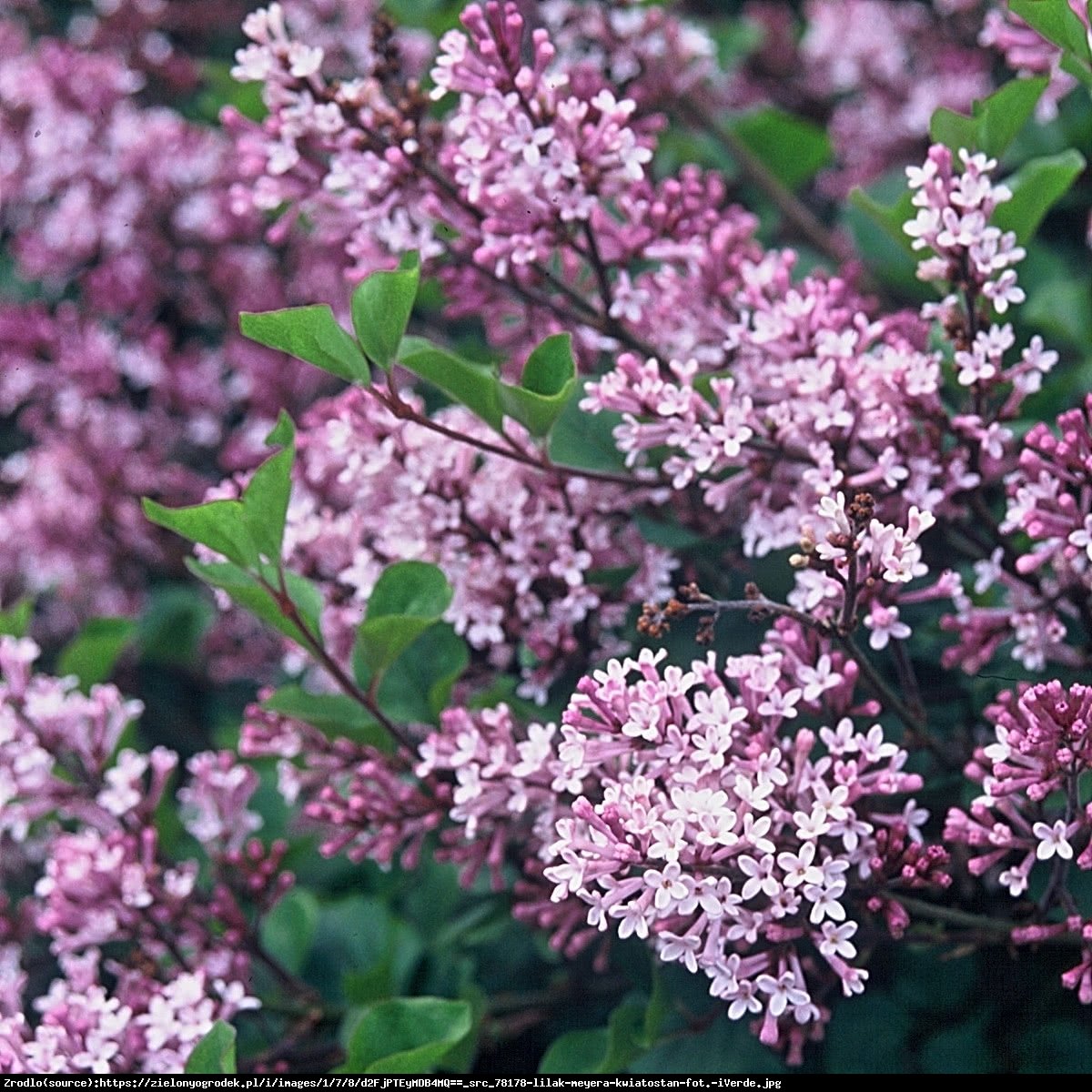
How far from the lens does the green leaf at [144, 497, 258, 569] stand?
4.03ft

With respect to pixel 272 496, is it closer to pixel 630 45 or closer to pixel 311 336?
pixel 311 336

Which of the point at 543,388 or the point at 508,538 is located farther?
the point at 508,538

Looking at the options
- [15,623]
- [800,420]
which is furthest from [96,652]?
[800,420]

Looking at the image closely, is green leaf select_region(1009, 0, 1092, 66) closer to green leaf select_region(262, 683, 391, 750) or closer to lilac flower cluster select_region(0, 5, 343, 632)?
green leaf select_region(262, 683, 391, 750)

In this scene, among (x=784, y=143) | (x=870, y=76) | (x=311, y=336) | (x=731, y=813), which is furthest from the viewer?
(x=870, y=76)

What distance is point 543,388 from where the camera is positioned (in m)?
1.24

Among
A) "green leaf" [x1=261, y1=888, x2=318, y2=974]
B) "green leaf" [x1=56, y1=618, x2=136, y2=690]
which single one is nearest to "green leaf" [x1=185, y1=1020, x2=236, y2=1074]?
"green leaf" [x1=261, y1=888, x2=318, y2=974]

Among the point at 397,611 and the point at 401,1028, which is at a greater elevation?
the point at 397,611

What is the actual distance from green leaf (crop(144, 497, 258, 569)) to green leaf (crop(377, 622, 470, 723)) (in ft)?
0.70

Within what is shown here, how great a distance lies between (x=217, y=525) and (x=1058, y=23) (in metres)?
0.83

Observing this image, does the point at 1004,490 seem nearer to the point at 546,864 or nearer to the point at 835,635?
the point at 835,635

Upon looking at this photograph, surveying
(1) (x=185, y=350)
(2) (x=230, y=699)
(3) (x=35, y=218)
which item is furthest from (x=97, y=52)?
(2) (x=230, y=699)

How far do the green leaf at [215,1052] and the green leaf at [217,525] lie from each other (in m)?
0.40

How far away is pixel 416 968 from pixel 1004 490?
2.76 ft
